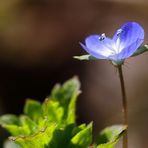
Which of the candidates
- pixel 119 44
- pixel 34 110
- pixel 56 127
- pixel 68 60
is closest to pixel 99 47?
pixel 119 44

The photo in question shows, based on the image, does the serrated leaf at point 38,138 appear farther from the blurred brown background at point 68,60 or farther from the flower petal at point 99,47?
the blurred brown background at point 68,60

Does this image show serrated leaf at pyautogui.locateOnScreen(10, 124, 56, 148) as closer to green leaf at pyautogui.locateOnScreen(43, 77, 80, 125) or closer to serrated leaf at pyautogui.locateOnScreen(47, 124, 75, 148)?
serrated leaf at pyautogui.locateOnScreen(47, 124, 75, 148)

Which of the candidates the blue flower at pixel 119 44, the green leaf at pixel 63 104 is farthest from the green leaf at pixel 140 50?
the green leaf at pixel 63 104

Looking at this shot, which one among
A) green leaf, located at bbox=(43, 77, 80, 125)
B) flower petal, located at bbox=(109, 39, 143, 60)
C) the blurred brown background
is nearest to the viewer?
flower petal, located at bbox=(109, 39, 143, 60)

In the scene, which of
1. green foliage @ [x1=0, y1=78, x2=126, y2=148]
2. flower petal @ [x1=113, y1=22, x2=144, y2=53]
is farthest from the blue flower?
green foliage @ [x1=0, y1=78, x2=126, y2=148]

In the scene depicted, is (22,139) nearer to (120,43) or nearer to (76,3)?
(120,43)

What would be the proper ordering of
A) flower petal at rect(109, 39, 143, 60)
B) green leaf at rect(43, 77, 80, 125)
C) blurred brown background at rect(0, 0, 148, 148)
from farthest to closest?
blurred brown background at rect(0, 0, 148, 148), green leaf at rect(43, 77, 80, 125), flower petal at rect(109, 39, 143, 60)

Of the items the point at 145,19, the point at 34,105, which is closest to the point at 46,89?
the point at 145,19
